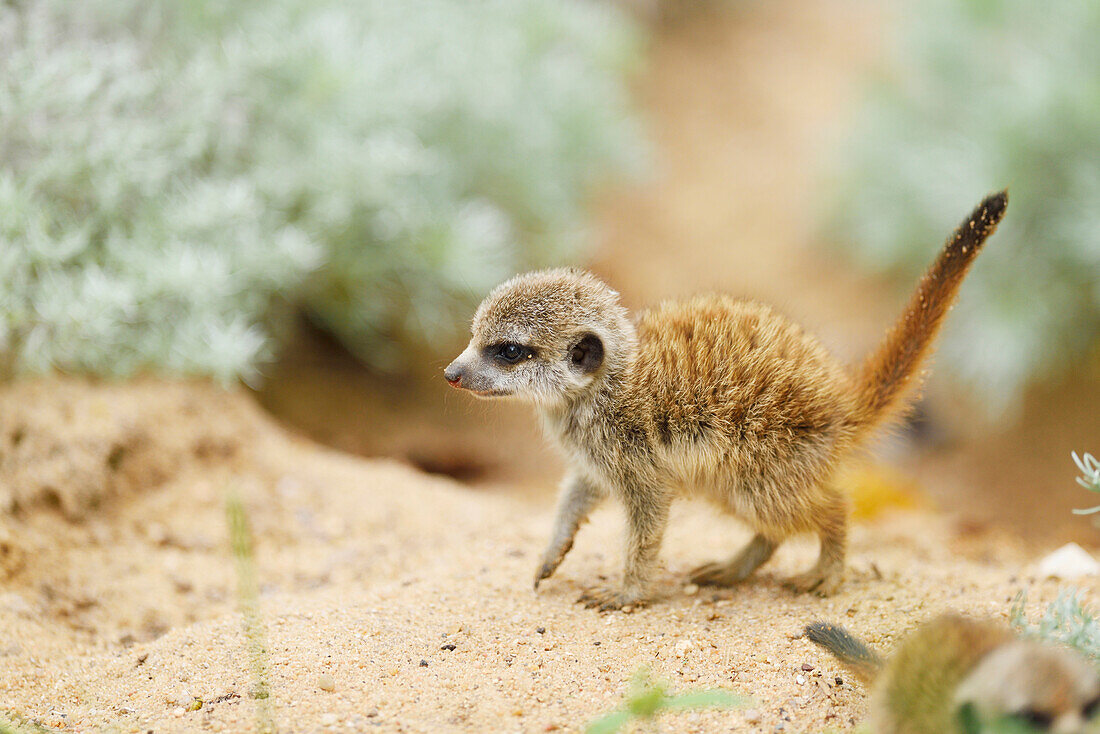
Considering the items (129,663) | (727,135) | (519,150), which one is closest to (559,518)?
(129,663)

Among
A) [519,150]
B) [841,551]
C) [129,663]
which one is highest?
[519,150]

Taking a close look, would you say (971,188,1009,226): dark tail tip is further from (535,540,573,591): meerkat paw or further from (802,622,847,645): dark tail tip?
(535,540,573,591): meerkat paw

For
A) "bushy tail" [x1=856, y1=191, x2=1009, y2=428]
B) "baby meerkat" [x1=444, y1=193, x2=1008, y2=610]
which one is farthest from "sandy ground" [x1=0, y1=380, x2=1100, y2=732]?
"bushy tail" [x1=856, y1=191, x2=1009, y2=428]

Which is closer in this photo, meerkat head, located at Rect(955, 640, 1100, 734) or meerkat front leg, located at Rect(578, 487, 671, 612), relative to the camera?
meerkat head, located at Rect(955, 640, 1100, 734)

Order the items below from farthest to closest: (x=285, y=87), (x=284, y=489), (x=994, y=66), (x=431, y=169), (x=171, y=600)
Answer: (x=994, y=66)
(x=431, y=169)
(x=285, y=87)
(x=284, y=489)
(x=171, y=600)

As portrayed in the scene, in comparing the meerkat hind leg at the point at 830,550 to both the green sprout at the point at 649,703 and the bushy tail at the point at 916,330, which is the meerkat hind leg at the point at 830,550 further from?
the green sprout at the point at 649,703

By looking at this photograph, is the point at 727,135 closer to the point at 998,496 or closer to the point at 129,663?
the point at 998,496
